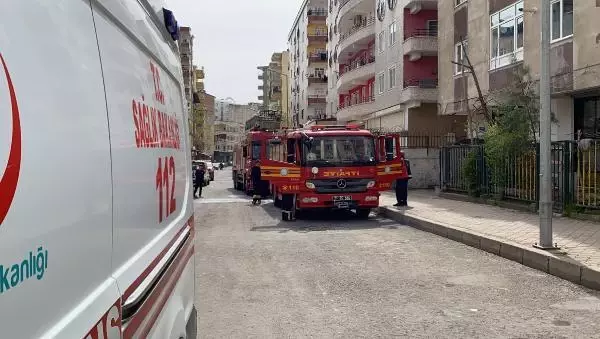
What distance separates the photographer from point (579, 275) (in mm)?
7199

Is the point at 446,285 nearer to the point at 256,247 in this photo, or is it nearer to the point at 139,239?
the point at 256,247

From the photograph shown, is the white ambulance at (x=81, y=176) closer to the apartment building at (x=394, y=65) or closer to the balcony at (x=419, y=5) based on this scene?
the apartment building at (x=394, y=65)

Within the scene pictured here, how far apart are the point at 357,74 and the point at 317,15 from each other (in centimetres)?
2955

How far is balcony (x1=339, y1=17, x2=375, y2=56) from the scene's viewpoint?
39875mm

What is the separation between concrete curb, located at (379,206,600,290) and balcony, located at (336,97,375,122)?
26.5m

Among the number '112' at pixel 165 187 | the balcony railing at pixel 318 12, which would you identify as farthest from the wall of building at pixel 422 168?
the balcony railing at pixel 318 12

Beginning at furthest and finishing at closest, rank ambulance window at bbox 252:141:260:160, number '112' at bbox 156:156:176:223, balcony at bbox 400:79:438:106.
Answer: balcony at bbox 400:79:438:106 → ambulance window at bbox 252:141:260:160 → number '112' at bbox 156:156:176:223

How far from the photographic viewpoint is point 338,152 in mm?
15188

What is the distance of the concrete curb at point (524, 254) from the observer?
7.15 meters

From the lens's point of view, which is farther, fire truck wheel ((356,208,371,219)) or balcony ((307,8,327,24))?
balcony ((307,8,327,24))

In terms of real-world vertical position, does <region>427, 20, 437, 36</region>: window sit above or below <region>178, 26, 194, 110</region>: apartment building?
below

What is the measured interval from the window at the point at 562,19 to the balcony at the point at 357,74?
73.0 feet

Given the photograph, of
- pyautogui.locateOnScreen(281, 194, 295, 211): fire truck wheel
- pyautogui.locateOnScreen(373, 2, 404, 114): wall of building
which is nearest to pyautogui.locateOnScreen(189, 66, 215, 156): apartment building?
pyautogui.locateOnScreen(373, 2, 404, 114): wall of building

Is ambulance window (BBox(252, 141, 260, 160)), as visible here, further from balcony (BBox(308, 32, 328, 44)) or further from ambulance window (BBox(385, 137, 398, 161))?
balcony (BBox(308, 32, 328, 44))
